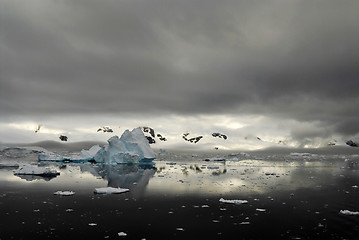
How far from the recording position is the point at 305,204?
48.3 feet

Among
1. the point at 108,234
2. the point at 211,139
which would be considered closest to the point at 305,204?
the point at 108,234

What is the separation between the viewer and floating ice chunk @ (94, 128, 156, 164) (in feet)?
147

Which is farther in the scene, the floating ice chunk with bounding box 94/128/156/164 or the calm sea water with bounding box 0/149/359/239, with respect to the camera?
the floating ice chunk with bounding box 94/128/156/164

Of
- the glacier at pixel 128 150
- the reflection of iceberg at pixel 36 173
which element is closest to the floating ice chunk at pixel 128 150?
the glacier at pixel 128 150

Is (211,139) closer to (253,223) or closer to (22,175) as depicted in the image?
(22,175)

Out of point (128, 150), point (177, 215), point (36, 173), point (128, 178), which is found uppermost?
point (128, 150)

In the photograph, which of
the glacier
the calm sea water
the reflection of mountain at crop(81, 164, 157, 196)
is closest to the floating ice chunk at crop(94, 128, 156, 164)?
the glacier

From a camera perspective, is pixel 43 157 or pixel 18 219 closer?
pixel 18 219

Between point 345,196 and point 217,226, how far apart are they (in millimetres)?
10176

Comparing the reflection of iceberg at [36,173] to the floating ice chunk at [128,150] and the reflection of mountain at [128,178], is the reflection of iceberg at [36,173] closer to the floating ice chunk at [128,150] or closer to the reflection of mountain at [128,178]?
the reflection of mountain at [128,178]

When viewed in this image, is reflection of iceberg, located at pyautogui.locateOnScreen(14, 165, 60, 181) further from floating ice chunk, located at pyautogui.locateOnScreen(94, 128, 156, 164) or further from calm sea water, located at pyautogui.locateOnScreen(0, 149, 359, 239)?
floating ice chunk, located at pyautogui.locateOnScreen(94, 128, 156, 164)

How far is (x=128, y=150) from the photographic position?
4616cm

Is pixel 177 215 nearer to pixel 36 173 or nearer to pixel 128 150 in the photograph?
pixel 36 173

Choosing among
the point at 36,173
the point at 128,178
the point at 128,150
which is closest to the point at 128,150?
the point at 128,150
